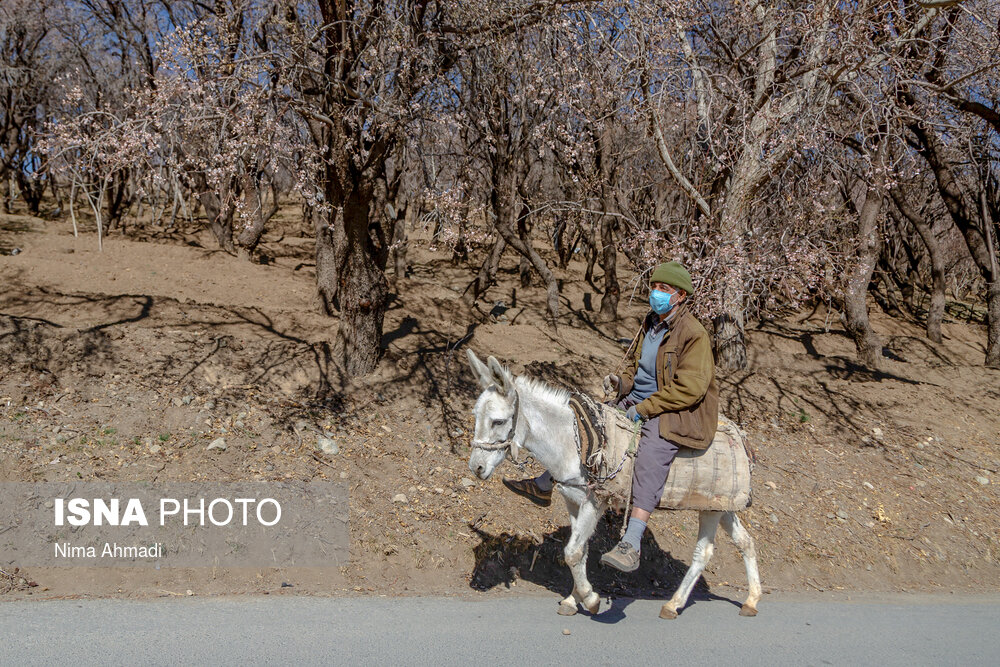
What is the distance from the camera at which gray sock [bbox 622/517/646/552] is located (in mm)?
5441

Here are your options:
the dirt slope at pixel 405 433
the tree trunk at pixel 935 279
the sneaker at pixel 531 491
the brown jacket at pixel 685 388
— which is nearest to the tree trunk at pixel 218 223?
the dirt slope at pixel 405 433

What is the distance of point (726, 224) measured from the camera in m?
10.7

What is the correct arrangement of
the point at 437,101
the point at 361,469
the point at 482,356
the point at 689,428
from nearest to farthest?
the point at 689,428 < the point at 361,469 < the point at 482,356 < the point at 437,101

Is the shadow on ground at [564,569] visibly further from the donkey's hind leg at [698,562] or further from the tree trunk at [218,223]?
the tree trunk at [218,223]

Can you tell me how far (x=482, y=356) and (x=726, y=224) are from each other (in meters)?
4.09

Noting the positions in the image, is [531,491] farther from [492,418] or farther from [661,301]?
[661,301]

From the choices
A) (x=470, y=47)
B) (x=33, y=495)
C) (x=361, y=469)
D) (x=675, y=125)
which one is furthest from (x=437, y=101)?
(x=33, y=495)

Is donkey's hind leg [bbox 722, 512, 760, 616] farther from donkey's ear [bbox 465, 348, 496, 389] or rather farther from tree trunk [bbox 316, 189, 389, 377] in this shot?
tree trunk [bbox 316, 189, 389, 377]

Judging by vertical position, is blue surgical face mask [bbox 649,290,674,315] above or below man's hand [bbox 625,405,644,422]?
above

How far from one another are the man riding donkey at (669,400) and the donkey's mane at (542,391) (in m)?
0.56

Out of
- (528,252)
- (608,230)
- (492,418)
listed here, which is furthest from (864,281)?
(492,418)

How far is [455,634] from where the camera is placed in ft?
17.7

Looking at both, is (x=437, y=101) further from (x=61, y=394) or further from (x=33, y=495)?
(x=33, y=495)

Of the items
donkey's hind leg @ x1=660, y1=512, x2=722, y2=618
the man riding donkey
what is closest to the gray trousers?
the man riding donkey
